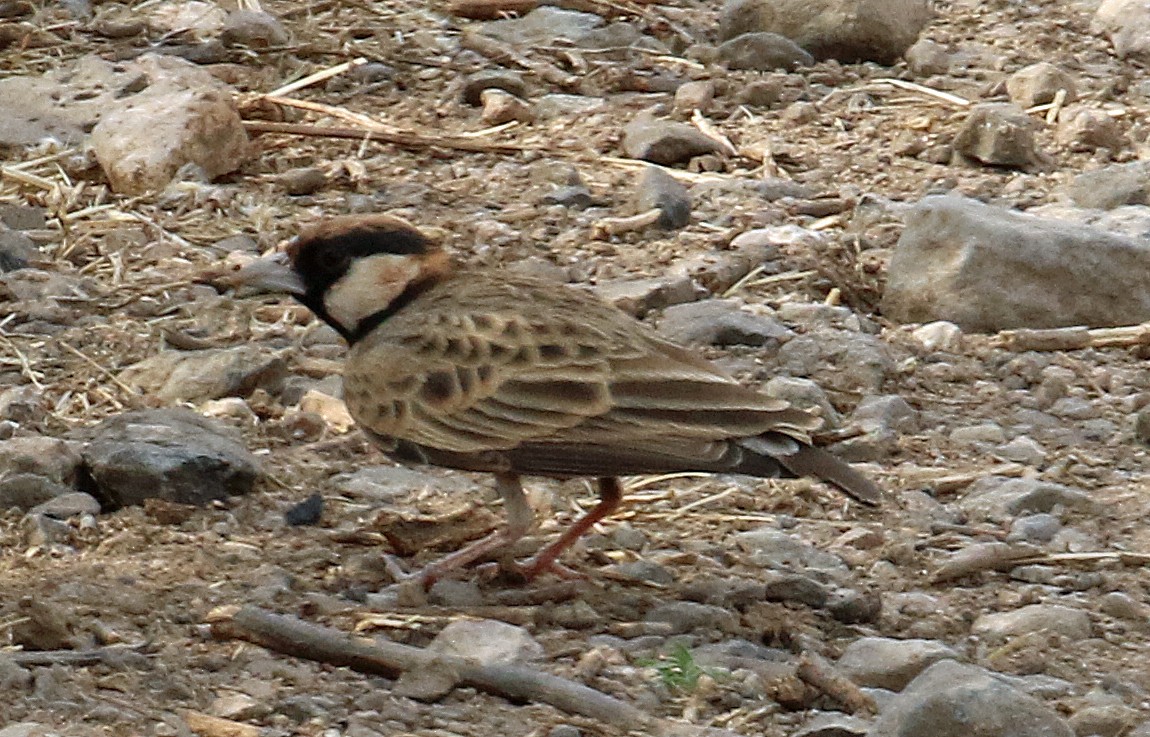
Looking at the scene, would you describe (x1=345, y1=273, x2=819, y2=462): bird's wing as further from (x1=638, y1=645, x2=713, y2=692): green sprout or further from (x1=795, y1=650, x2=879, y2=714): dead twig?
(x1=795, y1=650, x2=879, y2=714): dead twig

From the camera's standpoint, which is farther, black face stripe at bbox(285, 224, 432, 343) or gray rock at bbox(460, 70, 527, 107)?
gray rock at bbox(460, 70, 527, 107)

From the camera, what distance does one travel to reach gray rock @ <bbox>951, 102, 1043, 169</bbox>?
901 centimetres

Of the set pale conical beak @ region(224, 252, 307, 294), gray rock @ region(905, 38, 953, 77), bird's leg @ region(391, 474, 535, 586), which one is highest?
pale conical beak @ region(224, 252, 307, 294)

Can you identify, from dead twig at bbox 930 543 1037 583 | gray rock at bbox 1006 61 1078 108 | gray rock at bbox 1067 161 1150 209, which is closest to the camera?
dead twig at bbox 930 543 1037 583

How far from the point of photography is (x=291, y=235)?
805 cm

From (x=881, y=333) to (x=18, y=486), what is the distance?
3050 millimetres

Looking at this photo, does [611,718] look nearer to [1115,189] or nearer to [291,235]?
[291,235]

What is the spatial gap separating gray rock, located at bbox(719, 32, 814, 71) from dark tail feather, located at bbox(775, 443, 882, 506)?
16.7ft

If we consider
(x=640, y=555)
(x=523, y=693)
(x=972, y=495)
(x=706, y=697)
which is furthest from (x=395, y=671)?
(x=972, y=495)

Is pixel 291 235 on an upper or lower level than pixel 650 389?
lower

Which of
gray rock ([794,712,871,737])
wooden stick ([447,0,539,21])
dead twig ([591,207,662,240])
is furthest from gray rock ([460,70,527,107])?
gray rock ([794,712,871,737])

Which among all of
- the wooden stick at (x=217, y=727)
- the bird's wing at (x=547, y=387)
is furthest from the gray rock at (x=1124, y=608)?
the wooden stick at (x=217, y=727)

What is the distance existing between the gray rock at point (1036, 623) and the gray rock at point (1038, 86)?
4748mm

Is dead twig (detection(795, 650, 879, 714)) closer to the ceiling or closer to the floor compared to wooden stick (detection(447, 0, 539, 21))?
closer to the ceiling
